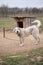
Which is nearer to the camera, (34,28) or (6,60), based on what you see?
(6,60)

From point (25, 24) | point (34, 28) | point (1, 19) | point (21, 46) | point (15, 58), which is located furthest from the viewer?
point (1, 19)

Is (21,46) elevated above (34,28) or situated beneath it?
situated beneath

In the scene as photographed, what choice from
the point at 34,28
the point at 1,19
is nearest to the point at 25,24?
the point at 34,28

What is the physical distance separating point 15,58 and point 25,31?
10.3 ft

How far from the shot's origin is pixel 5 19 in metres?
19.6

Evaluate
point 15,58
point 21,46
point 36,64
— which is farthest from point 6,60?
point 21,46

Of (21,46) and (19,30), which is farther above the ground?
(19,30)

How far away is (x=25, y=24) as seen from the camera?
1317 cm

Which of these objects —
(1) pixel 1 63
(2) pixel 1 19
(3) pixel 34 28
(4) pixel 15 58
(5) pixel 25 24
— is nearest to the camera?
(1) pixel 1 63

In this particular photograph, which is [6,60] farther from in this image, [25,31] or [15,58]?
[25,31]

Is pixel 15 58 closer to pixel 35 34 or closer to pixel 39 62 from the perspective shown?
pixel 39 62

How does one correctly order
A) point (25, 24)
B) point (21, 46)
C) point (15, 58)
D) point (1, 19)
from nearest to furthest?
point (15, 58)
point (21, 46)
point (25, 24)
point (1, 19)

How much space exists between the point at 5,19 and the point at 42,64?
1485 cm

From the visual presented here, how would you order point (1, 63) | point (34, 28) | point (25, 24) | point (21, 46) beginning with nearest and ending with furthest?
point (1, 63)
point (21, 46)
point (34, 28)
point (25, 24)
